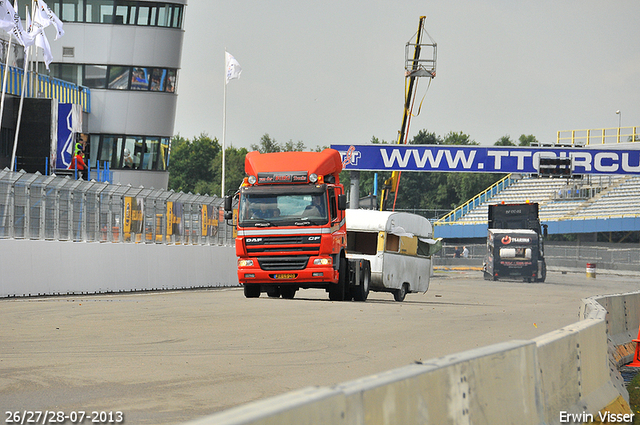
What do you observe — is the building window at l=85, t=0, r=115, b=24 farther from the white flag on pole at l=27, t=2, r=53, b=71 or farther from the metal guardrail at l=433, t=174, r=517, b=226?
the metal guardrail at l=433, t=174, r=517, b=226

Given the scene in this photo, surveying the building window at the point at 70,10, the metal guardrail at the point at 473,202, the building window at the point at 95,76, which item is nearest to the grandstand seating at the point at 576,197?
the metal guardrail at the point at 473,202

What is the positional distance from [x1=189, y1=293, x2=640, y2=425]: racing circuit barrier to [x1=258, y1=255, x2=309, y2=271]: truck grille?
12.3 metres

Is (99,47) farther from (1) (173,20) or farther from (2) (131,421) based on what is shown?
(2) (131,421)

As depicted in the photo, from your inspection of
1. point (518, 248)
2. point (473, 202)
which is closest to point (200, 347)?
point (518, 248)

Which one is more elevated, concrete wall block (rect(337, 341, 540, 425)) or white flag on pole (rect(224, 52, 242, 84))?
white flag on pole (rect(224, 52, 242, 84))

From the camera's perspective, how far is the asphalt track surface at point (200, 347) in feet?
25.3

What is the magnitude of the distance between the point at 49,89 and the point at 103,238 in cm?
2138

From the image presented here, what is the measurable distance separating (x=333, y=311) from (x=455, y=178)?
331 ft

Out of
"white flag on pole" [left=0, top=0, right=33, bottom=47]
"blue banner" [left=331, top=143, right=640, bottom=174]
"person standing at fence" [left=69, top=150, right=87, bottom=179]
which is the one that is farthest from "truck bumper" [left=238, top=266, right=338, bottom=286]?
"blue banner" [left=331, top=143, right=640, bottom=174]

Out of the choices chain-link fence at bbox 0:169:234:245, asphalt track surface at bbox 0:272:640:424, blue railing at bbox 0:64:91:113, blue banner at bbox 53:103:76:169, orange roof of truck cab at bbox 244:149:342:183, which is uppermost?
blue railing at bbox 0:64:91:113

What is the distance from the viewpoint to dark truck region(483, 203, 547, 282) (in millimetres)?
50344

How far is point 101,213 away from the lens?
25.2 m

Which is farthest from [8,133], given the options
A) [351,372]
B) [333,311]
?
[351,372]

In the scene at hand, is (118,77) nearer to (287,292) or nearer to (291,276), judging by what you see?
(287,292)
